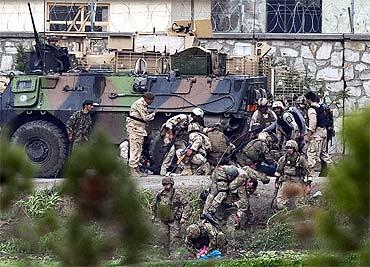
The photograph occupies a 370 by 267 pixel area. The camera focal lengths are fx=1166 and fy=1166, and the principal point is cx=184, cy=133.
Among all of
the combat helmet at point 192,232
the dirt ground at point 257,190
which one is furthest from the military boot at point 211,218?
the dirt ground at point 257,190

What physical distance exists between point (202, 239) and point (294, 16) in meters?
11.5

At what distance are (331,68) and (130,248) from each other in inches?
691

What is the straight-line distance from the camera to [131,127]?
1658cm

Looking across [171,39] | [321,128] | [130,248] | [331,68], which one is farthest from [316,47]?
[130,248]

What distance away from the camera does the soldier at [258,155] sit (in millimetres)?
15844

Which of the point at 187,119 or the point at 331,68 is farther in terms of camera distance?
the point at 331,68

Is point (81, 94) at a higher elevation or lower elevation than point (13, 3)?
lower

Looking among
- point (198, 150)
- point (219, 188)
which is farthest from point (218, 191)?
point (198, 150)

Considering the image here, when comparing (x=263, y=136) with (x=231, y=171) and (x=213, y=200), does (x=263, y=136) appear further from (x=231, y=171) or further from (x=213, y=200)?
(x=213, y=200)

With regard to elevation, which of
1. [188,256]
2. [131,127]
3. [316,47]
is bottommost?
[188,256]

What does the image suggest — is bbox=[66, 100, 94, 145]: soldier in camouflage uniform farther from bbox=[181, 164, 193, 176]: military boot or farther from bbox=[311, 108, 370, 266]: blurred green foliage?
bbox=[311, 108, 370, 266]: blurred green foliage

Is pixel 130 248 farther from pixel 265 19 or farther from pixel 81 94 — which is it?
pixel 265 19

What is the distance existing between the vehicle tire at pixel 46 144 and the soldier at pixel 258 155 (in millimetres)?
2748

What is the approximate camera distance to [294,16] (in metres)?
23.1
